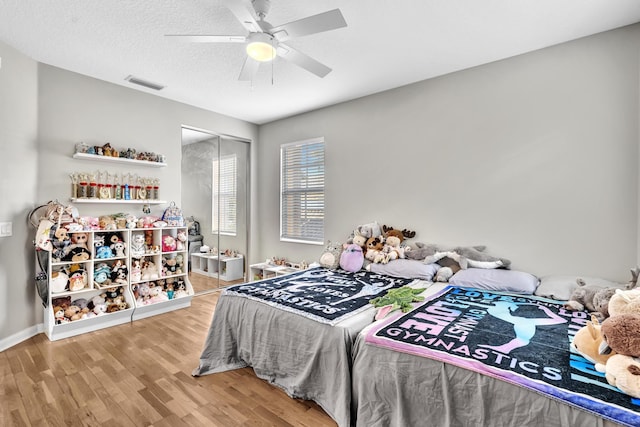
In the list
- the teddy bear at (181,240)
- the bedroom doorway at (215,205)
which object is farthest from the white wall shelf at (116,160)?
the teddy bear at (181,240)

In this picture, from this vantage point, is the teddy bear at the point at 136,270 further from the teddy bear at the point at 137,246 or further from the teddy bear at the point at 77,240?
the teddy bear at the point at 77,240

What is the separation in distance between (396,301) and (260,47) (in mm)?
2041

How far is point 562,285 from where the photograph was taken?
238cm

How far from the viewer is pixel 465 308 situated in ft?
7.11

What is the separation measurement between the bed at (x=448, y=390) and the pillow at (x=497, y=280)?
2.37 feet

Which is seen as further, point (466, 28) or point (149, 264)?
point (149, 264)

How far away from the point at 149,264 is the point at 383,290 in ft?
9.45

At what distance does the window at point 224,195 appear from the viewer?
472 centimetres

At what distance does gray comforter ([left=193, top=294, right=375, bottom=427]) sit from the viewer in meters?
1.85

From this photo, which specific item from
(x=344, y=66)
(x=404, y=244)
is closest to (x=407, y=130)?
(x=344, y=66)

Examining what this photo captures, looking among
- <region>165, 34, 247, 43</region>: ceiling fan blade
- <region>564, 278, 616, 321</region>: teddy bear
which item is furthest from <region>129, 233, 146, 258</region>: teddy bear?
<region>564, 278, 616, 321</region>: teddy bear

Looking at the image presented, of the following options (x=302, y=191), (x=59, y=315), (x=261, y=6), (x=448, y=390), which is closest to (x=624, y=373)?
(x=448, y=390)

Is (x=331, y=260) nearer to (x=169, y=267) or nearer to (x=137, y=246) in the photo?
(x=169, y=267)

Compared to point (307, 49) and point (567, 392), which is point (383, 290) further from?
point (307, 49)
